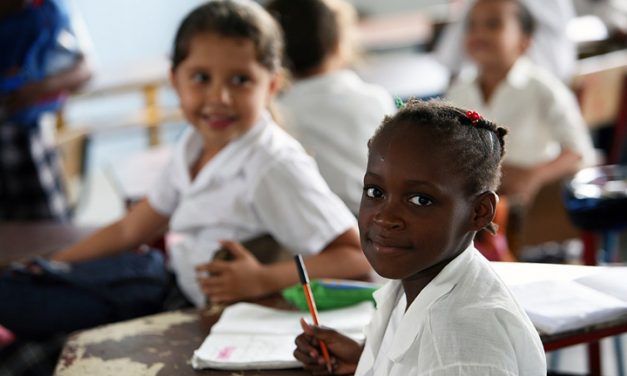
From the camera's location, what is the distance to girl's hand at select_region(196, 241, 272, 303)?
64.9 inches

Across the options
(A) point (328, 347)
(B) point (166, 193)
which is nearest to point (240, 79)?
(B) point (166, 193)

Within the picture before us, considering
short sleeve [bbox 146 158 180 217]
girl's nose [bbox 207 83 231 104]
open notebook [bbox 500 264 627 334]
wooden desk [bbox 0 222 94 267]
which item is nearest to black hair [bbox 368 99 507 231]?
open notebook [bbox 500 264 627 334]

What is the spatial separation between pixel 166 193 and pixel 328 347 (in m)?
0.83

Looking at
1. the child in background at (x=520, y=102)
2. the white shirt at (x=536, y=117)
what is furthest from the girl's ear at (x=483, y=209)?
the white shirt at (x=536, y=117)

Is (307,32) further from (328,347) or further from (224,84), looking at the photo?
(328,347)

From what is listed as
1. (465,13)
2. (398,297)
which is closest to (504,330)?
(398,297)

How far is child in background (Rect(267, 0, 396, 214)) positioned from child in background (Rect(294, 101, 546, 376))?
4.72ft

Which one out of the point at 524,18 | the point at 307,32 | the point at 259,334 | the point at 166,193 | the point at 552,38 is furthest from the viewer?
the point at 552,38

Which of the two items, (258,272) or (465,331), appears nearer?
(465,331)

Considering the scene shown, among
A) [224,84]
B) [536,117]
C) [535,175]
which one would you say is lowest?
[535,175]

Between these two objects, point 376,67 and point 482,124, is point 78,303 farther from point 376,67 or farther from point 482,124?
point 376,67

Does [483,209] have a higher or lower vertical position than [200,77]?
lower

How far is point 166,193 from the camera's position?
2.06m

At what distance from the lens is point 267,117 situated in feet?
6.17
